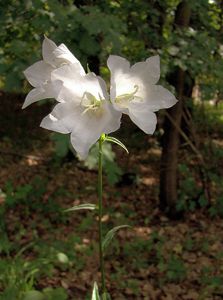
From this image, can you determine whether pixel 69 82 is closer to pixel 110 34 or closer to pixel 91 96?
pixel 91 96

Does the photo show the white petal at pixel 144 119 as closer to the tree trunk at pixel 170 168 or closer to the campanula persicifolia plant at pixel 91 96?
the campanula persicifolia plant at pixel 91 96

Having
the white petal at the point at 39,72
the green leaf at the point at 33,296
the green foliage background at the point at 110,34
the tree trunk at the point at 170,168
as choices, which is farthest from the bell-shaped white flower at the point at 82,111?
the tree trunk at the point at 170,168

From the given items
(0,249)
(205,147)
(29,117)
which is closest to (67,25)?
(0,249)

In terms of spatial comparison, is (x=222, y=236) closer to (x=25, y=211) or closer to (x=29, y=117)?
(x=25, y=211)

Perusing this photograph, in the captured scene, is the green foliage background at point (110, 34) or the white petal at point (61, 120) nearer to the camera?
the white petal at point (61, 120)

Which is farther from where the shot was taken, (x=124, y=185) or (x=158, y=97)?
(x=124, y=185)

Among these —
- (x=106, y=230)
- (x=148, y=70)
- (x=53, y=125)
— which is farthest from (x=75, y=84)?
(x=106, y=230)
